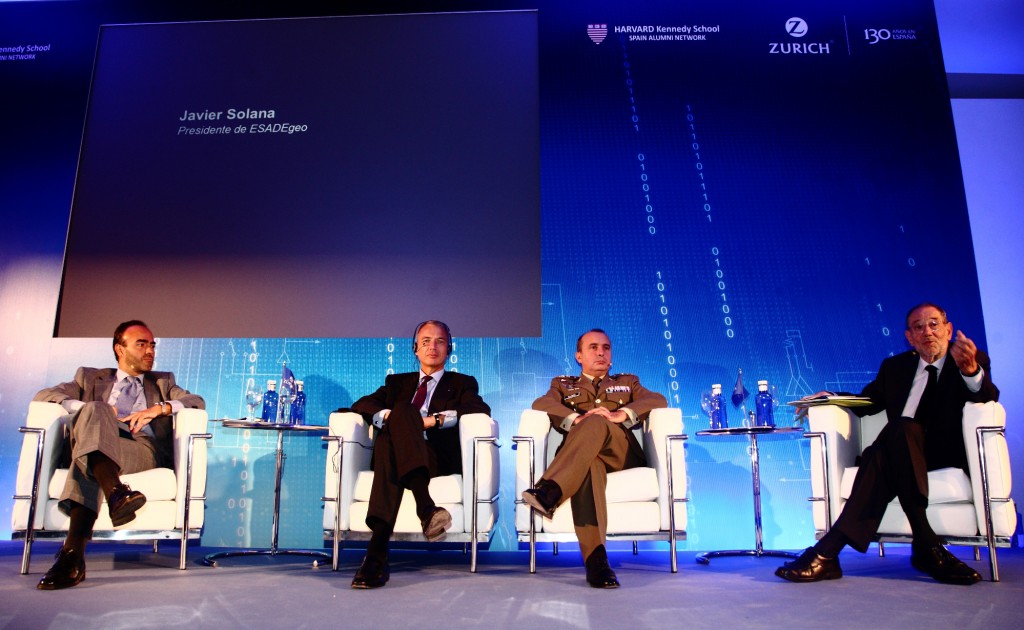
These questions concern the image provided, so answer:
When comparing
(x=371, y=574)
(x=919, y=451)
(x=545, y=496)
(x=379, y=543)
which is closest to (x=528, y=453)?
(x=545, y=496)

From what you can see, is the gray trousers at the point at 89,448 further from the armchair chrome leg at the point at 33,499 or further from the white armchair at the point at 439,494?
the white armchair at the point at 439,494

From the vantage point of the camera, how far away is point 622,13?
498cm

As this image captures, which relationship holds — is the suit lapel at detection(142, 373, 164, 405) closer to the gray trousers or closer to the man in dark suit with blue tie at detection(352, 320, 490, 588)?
the gray trousers

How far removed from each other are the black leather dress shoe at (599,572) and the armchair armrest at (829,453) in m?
1.02

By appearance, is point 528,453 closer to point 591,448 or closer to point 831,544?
point 591,448

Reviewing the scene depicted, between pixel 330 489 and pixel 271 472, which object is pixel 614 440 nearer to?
pixel 330 489

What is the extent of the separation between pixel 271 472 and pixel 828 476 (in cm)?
301

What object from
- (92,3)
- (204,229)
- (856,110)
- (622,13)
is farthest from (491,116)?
(92,3)

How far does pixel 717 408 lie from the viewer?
13.1 feet

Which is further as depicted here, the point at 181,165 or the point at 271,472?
the point at 181,165

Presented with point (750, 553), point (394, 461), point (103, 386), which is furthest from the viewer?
point (750, 553)

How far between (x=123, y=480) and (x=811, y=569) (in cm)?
282

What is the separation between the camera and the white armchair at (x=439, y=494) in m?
3.27

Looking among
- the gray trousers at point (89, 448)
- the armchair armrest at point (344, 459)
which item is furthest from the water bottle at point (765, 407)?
the gray trousers at point (89, 448)
